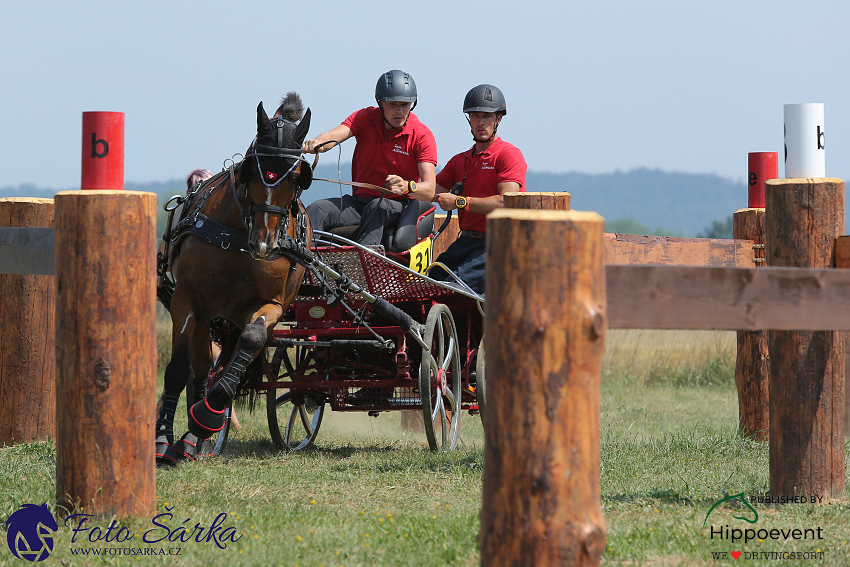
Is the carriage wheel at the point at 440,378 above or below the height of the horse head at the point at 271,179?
below

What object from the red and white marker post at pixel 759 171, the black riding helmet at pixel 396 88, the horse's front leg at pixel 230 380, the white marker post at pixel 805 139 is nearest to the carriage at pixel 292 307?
the horse's front leg at pixel 230 380

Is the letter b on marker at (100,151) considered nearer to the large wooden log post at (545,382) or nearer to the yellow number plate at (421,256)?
the large wooden log post at (545,382)

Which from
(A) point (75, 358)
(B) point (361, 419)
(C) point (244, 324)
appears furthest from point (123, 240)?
(B) point (361, 419)

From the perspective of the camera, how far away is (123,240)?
370 cm

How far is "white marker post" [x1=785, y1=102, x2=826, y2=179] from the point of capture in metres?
4.41

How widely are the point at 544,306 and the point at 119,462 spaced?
1952 millimetres

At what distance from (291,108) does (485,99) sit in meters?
1.56

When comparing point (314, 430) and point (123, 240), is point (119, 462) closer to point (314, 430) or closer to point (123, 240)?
point (123, 240)

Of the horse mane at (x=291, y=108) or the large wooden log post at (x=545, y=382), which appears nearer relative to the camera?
the large wooden log post at (x=545, y=382)

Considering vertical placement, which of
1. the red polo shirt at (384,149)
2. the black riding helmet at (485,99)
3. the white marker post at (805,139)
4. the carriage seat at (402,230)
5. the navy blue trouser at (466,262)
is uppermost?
the black riding helmet at (485,99)

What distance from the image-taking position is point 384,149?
6895 millimetres

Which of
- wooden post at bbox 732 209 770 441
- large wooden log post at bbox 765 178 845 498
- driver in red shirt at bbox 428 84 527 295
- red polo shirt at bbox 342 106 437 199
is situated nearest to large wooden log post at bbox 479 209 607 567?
large wooden log post at bbox 765 178 845 498

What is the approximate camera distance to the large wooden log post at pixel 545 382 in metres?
2.66

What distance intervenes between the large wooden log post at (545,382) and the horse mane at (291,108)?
3.68m
